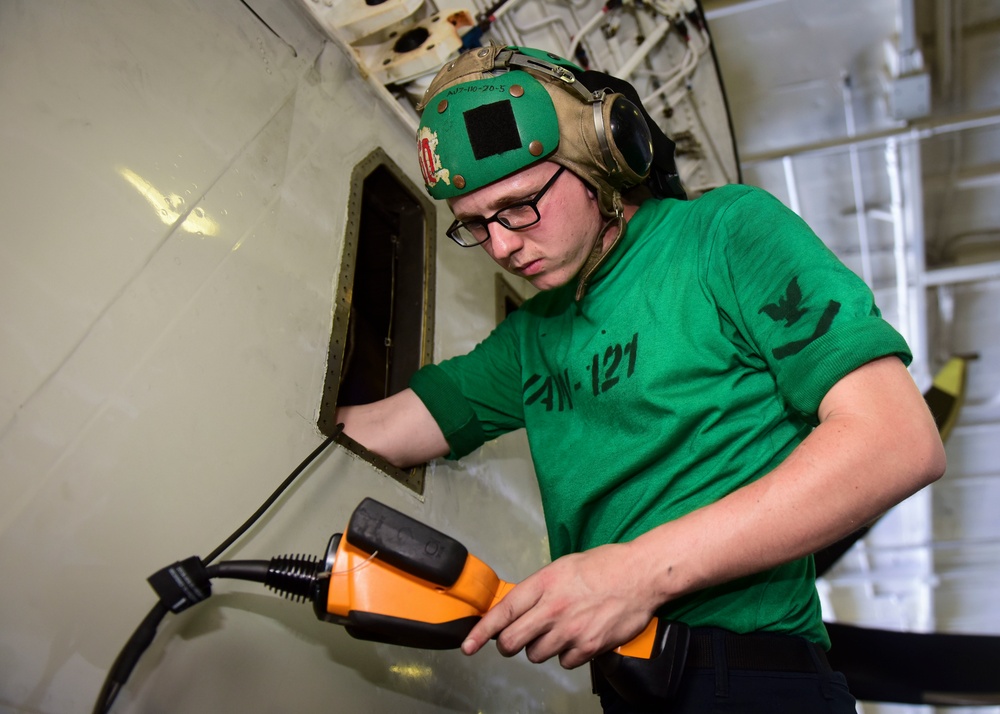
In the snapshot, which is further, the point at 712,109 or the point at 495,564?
the point at 712,109

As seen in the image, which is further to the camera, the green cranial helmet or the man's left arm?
the green cranial helmet

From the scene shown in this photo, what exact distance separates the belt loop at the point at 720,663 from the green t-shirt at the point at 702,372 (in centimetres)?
2

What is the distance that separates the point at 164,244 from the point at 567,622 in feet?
2.97

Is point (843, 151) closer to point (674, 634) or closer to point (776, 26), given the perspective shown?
point (776, 26)

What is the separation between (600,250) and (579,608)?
713 millimetres

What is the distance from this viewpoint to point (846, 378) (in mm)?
984

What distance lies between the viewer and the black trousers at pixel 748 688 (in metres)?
1.09

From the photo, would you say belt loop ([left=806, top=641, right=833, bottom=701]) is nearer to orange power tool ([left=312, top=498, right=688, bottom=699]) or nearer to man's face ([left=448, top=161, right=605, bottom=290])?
orange power tool ([left=312, top=498, right=688, bottom=699])

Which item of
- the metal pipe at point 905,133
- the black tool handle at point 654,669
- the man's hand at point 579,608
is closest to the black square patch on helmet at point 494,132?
the man's hand at point 579,608

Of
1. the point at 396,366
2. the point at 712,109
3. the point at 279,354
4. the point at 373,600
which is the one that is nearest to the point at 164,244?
the point at 279,354

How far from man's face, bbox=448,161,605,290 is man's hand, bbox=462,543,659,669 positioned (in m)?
0.60

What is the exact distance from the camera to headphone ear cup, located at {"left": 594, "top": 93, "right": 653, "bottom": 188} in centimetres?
134

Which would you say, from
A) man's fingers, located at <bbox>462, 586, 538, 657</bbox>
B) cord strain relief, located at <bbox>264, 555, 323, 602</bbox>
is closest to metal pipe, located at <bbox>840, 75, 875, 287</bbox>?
man's fingers, located at <bbox>462, 586, 538, 657</bbox>

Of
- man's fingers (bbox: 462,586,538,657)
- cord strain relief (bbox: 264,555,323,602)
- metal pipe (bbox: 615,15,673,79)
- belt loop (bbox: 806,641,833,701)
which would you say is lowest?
metal pipe (bbox: 615,15,673,79)
